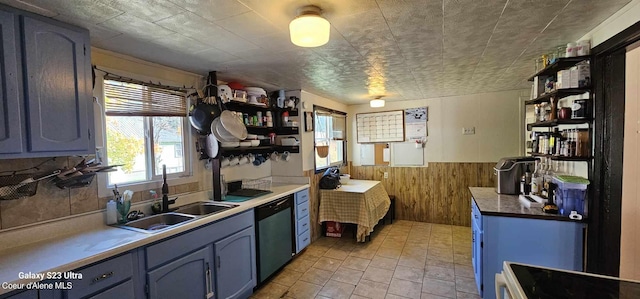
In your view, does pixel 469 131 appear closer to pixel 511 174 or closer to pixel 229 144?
pixel 511 174

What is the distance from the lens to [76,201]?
1792 millimetres

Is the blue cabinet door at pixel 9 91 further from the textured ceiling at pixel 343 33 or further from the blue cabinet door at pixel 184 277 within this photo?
the blue cabinet door at pixel 184 277

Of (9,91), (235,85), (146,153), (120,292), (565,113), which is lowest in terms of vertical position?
(120,292)

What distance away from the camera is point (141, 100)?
2.16 metres

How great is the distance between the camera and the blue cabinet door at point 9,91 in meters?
1.30

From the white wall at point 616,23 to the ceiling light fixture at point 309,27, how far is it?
160 centimetres

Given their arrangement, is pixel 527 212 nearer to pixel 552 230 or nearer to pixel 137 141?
pixel 552 230

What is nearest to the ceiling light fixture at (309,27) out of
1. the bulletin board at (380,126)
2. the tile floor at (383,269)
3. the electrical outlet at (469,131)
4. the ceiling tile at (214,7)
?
the ceiling tile at (214,7)

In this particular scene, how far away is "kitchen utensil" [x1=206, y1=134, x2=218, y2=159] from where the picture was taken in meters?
2.56

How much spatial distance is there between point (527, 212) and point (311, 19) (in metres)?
2.07

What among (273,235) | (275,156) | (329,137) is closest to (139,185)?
(273,235)

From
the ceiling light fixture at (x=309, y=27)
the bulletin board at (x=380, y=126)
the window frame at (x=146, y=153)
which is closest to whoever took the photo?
the ceiling light fixture at (x=309, y=27)

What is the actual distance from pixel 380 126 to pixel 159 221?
3.68 m

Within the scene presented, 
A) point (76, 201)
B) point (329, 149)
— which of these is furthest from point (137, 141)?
point (329, 149)
